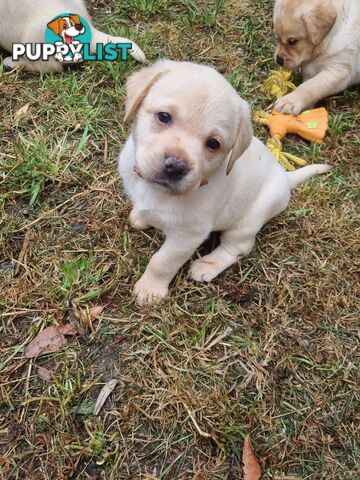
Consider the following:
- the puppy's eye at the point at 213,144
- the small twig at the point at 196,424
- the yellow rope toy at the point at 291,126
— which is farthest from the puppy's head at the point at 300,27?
the small twig at the point at 196,424

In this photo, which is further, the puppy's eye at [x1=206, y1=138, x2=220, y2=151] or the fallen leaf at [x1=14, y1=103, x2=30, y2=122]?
the fallen leaf at [x1=14, y1=103, x2=30, y2=122]

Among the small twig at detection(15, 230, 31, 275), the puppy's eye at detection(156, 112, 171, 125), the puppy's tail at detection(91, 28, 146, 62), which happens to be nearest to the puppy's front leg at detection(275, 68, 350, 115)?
the puppy's tail at detection(91, 28, 146, 62)

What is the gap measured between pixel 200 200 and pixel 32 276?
1150 millimetres

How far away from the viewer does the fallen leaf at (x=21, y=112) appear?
3817 millimetres

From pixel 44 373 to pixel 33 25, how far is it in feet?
9.17

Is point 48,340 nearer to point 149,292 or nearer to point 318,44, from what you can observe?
point 149,292

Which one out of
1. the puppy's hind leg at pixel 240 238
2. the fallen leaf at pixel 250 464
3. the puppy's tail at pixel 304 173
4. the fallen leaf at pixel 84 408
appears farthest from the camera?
the puppy's tail at pixel 304 173

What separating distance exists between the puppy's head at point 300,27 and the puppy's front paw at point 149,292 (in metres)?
2.46

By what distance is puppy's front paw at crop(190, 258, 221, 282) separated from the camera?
3057 mm

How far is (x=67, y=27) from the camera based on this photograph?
4016 millimetres

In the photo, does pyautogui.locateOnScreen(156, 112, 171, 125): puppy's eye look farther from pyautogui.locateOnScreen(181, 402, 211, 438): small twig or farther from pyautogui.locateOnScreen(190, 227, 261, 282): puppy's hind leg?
pyautogui.locateOnScreen(181, 402, 211, 438): small twig

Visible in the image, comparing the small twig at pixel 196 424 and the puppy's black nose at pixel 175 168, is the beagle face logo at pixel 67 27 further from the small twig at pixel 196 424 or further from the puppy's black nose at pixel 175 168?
the small twig at pixel 196 424

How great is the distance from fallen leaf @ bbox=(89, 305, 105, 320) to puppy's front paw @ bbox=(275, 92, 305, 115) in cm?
225

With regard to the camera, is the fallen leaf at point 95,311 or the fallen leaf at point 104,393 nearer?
the fallen leaf at point 104,393
